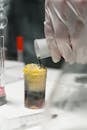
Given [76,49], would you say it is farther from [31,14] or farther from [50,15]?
[31,14]

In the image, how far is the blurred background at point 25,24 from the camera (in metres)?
1.13

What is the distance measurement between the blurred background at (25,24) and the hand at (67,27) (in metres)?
0.48

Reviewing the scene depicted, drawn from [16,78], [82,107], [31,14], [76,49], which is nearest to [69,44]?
[76,49]

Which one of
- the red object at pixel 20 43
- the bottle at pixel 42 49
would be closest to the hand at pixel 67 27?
the bottle at pixel 42 49

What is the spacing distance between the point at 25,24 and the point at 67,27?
0.60m

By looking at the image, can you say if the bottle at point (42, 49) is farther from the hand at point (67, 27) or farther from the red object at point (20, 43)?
the red object at point (20, 43)

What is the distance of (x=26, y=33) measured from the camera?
1.17 m

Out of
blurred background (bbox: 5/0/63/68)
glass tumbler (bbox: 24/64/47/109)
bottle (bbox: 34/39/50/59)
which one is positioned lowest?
glass tumbler (bbox: 24/64/47/109)

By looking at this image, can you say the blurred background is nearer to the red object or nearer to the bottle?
the red object

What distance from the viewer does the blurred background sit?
113cm

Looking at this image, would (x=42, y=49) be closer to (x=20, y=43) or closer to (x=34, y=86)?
(x=34, y=86)

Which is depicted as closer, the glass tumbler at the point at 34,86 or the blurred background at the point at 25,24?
the glass tumbler at the point at 34,86

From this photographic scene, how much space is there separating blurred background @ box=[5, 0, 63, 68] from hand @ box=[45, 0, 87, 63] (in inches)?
18.8

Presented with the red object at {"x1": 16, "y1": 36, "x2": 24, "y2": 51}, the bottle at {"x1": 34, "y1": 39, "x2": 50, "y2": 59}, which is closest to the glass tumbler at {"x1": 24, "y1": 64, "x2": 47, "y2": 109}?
the bottle at {"x1": 34, "y1": 39, "x2": 50, "y2": 59}
